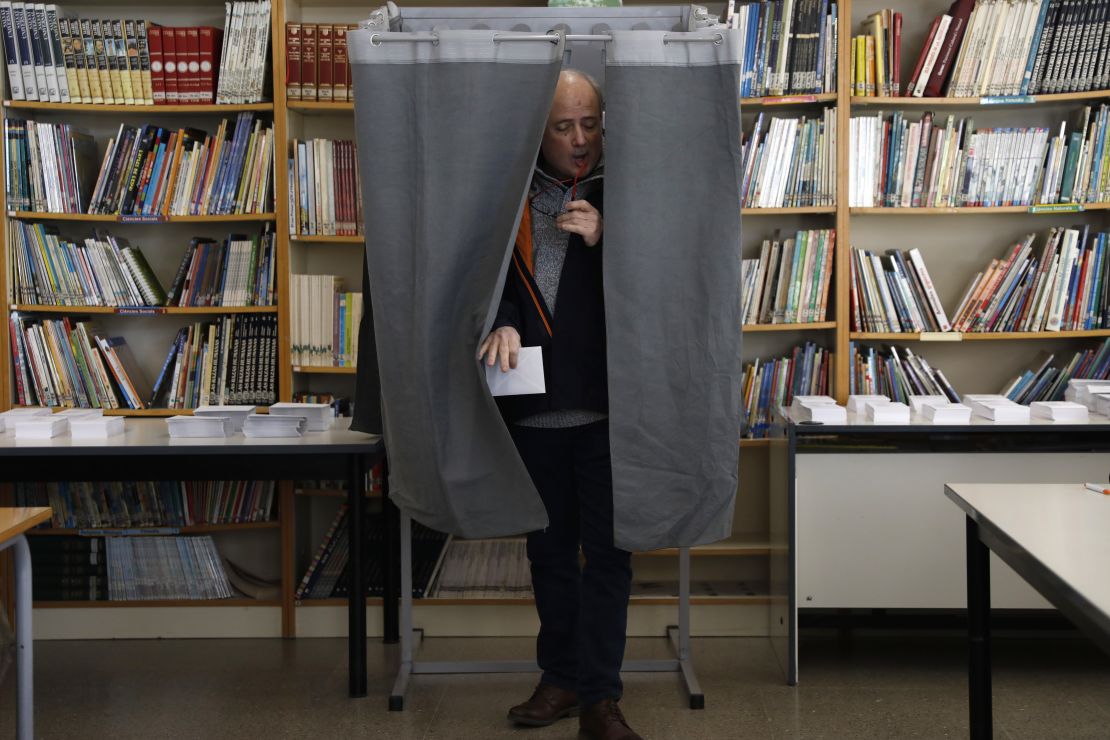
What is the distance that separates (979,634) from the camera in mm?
2223

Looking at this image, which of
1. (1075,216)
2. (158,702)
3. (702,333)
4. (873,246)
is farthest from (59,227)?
(1075,216)

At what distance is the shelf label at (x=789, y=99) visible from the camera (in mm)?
3506

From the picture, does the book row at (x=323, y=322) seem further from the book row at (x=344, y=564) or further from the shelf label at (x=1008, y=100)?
the shelf label at (x=1008, y=100)

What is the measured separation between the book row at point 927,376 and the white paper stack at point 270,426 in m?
1.80

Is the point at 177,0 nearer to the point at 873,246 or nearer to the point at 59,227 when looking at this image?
the point at 59,227

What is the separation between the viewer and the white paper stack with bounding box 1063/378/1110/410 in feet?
10.9

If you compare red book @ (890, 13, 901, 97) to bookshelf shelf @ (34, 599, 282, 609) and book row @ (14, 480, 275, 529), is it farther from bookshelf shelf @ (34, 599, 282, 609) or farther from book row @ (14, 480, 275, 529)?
bookshelf shelf @ (34, 599, 282, 609)

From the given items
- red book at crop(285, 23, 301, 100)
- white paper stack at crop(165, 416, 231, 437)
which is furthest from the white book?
red book at crop(285, 23, 301, 100)

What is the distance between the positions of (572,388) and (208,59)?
1.89 m

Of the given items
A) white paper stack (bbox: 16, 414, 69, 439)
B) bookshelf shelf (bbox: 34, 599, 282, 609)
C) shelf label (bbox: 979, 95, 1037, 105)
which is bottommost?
bookshelf shelf (bbox: 34, 599, 282, 609)

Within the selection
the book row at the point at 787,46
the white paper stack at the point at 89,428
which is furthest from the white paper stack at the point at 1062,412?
the white paper stack at the point at 89,428

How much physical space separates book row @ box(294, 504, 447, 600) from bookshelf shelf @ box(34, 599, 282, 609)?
0.45 ft

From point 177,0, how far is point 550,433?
2.22 meters

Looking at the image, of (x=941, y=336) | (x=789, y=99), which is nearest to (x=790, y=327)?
(x=941, y=336)
